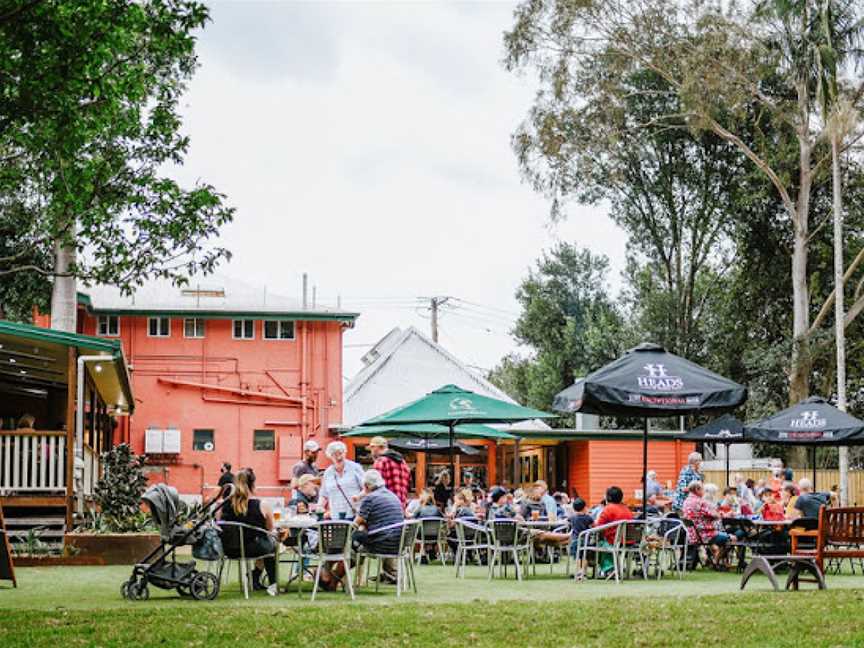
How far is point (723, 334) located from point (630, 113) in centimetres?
784

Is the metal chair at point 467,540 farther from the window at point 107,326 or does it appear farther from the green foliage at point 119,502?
the window at point 107,326

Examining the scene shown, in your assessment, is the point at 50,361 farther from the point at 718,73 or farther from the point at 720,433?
the point at 718,73

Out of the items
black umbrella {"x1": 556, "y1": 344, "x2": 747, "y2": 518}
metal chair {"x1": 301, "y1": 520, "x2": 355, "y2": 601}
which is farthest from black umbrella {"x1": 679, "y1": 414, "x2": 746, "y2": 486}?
metal chair {"x1": 301, "y1": 520, "x2": 355, "y2": 601}

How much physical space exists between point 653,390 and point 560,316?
3822 cm

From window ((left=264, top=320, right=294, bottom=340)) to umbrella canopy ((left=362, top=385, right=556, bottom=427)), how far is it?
20766 mm

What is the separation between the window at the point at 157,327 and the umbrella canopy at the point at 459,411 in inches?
828

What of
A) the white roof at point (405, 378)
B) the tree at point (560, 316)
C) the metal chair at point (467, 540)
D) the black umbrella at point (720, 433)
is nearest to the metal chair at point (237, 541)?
the metal chair at point (467, 540)

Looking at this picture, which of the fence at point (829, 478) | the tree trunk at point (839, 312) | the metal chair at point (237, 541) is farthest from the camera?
the fence at point (829, 478)

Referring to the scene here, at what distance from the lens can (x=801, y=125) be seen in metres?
32.9

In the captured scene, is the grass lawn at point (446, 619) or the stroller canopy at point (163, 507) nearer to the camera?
the grass lawn at point (446, 619)

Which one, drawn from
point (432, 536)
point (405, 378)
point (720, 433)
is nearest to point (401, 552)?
point (432, 536)

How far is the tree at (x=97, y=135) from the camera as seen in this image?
1159cm

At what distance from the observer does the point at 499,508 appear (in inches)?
699

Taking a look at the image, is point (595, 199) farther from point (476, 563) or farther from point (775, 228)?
point (476, 563)
